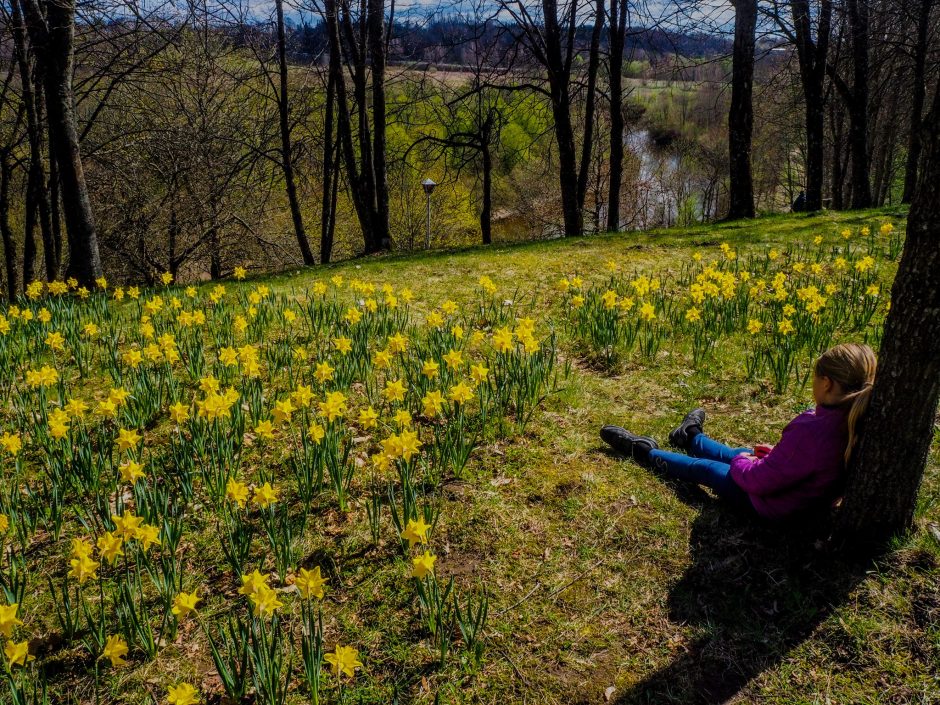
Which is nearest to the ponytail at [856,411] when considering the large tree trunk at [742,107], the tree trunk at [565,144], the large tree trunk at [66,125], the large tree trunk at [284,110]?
the large tree trunk at [66,125]

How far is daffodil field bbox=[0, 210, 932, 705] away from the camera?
2.24 meters

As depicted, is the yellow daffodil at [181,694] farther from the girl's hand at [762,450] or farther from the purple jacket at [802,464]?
the girl's hand at [762,450]

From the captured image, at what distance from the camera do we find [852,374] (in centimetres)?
257

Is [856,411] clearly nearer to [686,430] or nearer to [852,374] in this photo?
[852,374]

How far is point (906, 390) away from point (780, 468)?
0.64 m

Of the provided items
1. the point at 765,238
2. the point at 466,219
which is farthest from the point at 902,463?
the point at 466,219

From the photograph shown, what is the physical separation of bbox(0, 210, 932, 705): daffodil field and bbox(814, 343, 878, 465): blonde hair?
158 cm

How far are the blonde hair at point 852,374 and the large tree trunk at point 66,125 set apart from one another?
8.14 meters

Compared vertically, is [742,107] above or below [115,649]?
above

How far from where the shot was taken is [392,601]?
2.60m

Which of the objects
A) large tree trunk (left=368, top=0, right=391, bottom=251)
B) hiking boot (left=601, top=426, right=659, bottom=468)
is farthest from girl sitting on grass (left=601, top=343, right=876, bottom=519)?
large tree trunk (left=368, top=0, right=391, bottom=251)

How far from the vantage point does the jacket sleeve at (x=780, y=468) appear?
2.68 m

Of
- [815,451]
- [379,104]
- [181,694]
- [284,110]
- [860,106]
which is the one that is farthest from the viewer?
[284,110]

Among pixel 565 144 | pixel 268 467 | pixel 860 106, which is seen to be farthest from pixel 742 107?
pixel 268 467
